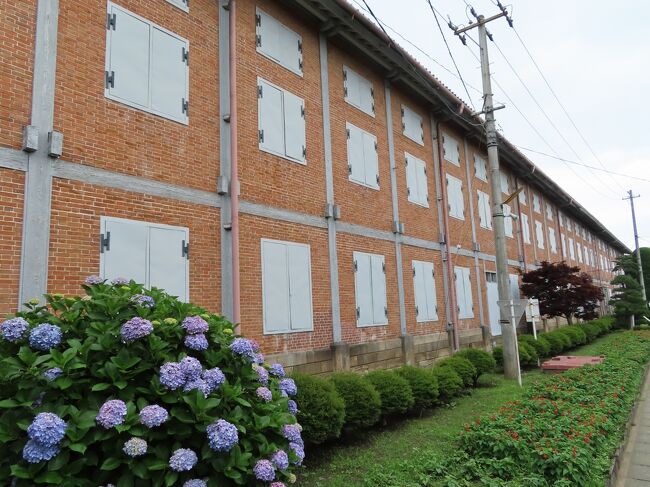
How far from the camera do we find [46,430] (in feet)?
7.88

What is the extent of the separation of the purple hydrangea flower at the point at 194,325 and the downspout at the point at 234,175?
4910 millimetres

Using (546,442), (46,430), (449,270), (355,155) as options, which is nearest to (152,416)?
(46,430)

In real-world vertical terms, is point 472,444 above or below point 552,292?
below

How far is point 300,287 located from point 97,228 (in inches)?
169

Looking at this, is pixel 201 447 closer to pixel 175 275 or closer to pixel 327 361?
pixel 175 275

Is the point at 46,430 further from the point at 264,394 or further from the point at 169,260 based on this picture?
the point at 169,260

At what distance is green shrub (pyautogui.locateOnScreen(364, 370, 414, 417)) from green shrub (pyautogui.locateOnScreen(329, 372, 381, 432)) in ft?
1.75

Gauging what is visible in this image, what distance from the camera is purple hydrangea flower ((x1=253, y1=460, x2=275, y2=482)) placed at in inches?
109

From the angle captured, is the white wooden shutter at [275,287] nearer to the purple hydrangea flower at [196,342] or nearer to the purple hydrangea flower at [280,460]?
the purple hydrangea flower at [196,342]

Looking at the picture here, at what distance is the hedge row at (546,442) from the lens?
481 centimetres

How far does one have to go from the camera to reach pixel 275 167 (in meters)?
9.78

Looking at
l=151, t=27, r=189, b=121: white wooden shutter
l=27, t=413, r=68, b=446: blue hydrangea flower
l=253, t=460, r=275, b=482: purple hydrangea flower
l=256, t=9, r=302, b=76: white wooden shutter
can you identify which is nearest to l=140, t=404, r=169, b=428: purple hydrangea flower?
l=27, t=413, r=68, b=446: blue hydrangea flower

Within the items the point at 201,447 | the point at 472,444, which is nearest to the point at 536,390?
the point at 472,444

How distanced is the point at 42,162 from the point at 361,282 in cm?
739
